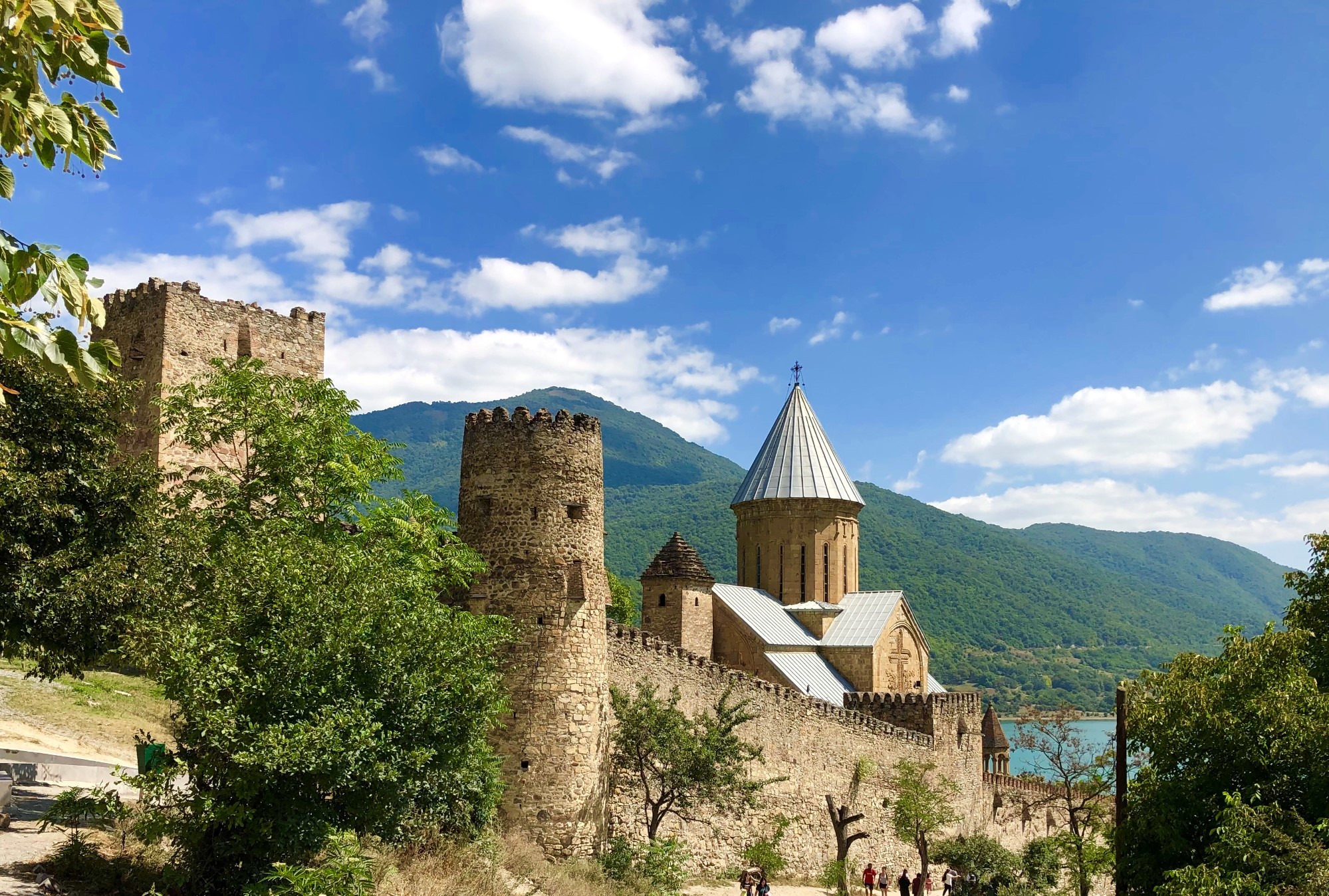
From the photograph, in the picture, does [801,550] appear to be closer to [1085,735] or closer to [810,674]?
[810,674]

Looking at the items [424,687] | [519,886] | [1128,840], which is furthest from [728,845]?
[424,687]

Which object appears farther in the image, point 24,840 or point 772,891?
point 772,891

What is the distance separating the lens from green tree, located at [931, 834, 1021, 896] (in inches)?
1143

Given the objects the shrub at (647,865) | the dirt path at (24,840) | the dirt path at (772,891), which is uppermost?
the dirt path at (24,840)

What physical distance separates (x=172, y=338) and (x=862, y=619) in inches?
926

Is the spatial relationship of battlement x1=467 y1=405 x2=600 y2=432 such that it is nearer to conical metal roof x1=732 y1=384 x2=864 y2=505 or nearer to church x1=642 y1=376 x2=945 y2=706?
church x1=642 y1=376 x2=945 y2=706

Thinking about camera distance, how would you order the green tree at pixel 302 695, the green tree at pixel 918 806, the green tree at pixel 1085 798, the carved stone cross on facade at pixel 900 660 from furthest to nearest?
the carved stone cross on facade at pixel 900 660 → the green tree at pixel 918 806 → the green tree at pixel 1085 798 → the green tree at pixel 302 695

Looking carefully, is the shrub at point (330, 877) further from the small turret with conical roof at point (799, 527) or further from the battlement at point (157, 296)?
the small turret with conical roof at point (799, 527)

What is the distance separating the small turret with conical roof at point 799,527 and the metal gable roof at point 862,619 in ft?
2.07

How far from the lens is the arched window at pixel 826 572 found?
124ft

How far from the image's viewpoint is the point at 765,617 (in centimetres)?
3494

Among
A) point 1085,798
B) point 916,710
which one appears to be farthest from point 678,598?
point 1085,798

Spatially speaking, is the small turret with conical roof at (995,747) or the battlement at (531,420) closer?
the battlement at (531,420)

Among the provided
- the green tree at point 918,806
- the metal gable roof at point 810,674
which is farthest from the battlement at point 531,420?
the metal gable roof at point 810,674
